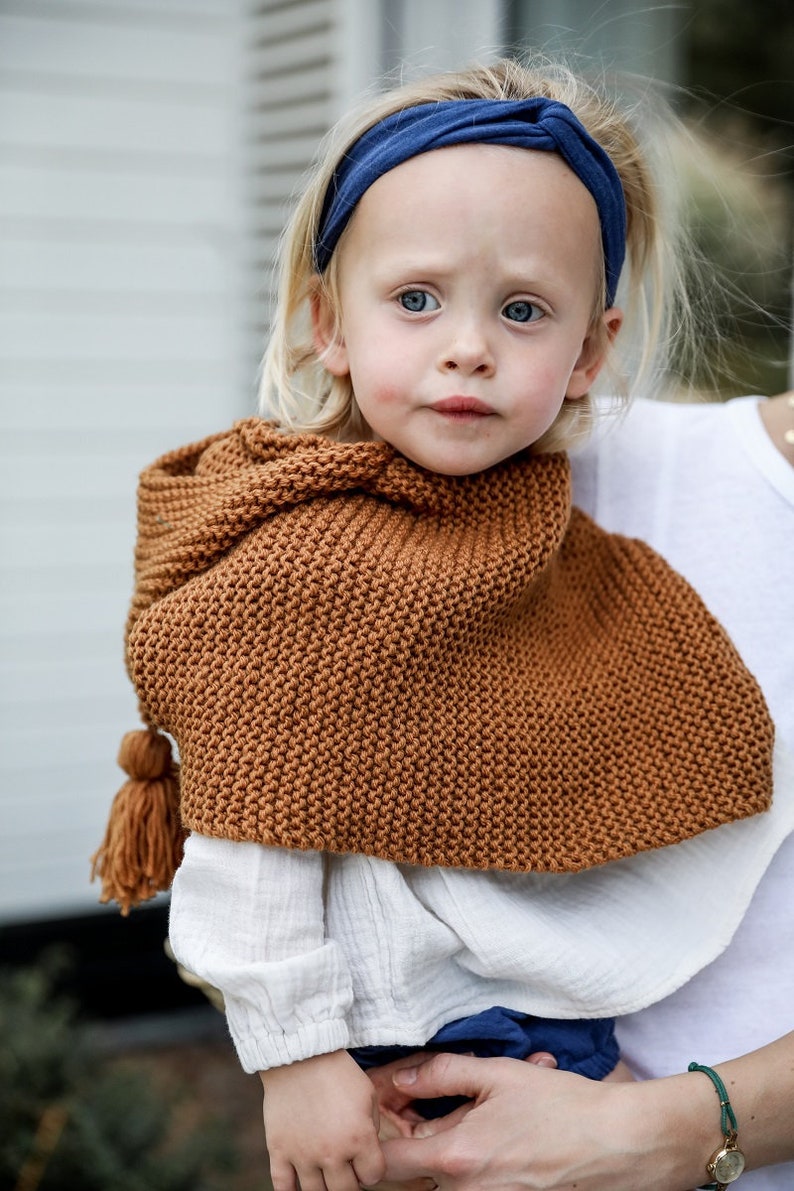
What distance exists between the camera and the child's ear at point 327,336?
140cm

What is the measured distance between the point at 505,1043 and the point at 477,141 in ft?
3.23

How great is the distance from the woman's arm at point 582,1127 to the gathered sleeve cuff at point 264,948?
0.57 ft

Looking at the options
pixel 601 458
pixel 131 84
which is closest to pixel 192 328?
pixel 131 84

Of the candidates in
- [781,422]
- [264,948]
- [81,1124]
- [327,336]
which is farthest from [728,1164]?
[81,1124]

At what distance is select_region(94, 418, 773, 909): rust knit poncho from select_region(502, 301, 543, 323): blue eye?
0.59 feet

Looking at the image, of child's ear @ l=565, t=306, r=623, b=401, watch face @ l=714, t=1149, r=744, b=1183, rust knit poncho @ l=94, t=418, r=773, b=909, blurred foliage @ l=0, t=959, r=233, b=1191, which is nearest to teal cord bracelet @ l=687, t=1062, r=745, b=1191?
watch face @ l=714, t=1149, r=744, b=1183

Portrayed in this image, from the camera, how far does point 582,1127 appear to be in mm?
1224

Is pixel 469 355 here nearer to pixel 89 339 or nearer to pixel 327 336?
pixel 327 336

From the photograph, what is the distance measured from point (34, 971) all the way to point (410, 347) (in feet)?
8.38

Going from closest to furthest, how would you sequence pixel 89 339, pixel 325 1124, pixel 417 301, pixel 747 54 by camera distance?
1. pixel 325 1124
2. pixel 417 301
3. pixel 747 54
4. pixel 89 339

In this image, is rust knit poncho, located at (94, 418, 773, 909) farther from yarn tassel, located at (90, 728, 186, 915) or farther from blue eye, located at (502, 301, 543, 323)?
blue eye, located at (502, 301, 543, 323)

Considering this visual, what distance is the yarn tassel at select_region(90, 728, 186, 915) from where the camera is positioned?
1.41m

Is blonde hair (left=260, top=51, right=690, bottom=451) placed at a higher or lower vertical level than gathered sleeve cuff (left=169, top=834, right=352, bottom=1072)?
higher

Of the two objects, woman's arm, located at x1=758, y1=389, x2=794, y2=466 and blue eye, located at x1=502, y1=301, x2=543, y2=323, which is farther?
woman's arm, located at x1=758, y1=389, x2=794, y2=466
